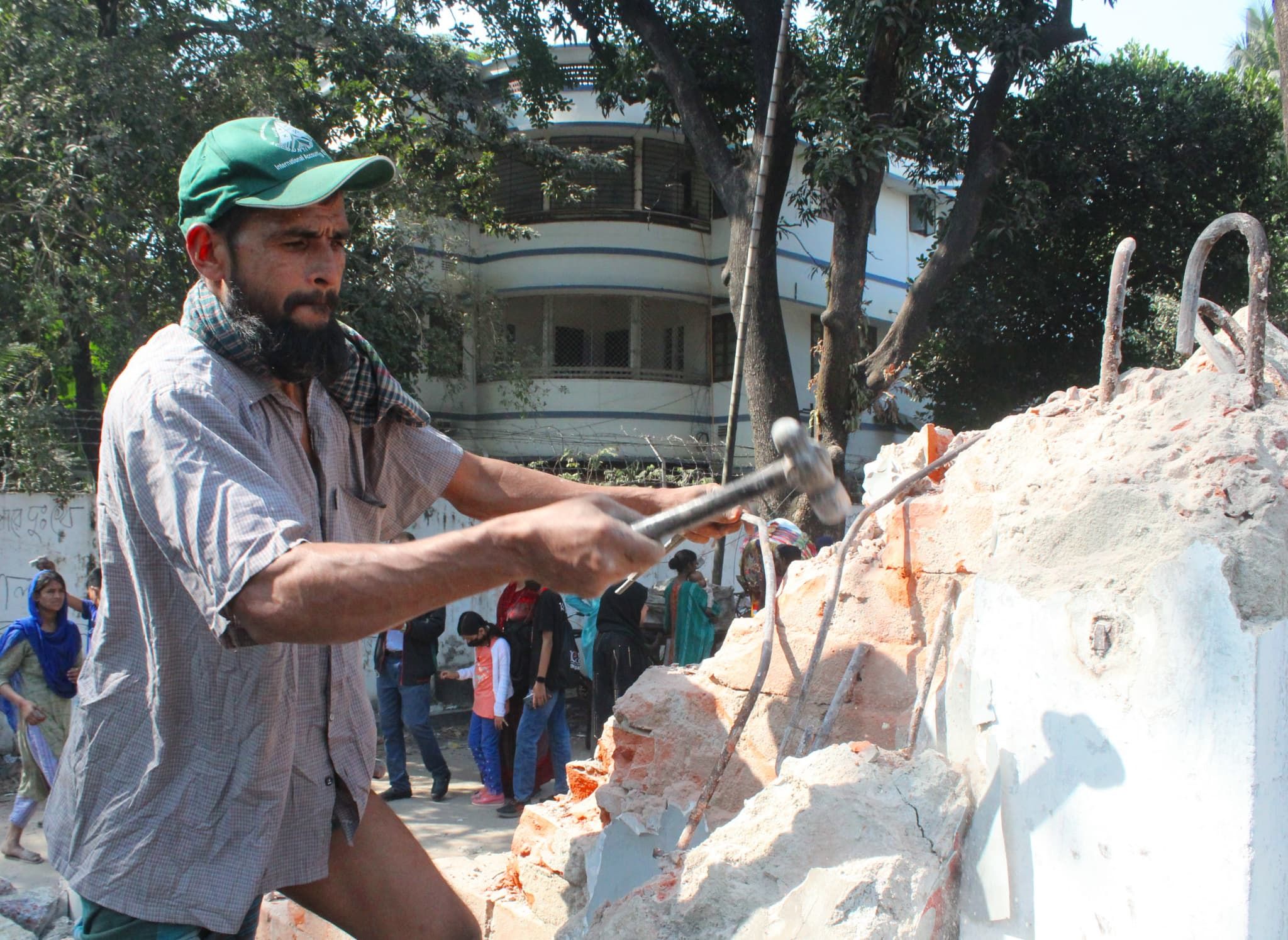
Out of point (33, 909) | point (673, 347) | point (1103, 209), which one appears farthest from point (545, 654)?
point (673, 347)

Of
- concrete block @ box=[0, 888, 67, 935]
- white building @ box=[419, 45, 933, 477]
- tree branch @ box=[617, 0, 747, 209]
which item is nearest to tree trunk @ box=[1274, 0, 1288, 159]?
tree branch @ box=[617, 0, 747, 209]

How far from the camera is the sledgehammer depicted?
1.59 metres

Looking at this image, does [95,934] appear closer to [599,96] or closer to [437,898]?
[437,898]

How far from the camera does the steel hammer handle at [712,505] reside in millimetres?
1554

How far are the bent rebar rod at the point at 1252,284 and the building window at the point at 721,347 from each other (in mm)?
12663

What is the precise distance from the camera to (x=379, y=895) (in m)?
1.98

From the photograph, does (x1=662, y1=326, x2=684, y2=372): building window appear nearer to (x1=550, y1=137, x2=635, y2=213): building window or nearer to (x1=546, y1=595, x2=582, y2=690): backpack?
(x1=550, y1=137, x2=635, y2=213): building window

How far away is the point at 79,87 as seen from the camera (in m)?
7.02

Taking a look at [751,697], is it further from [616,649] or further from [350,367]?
[616,649]

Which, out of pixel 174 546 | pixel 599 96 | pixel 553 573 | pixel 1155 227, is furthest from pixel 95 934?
pixel 1155 227

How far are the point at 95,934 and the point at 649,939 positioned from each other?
92 cm

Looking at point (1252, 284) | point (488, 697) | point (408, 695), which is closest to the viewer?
point (1252, 284)

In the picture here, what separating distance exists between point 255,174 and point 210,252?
0.18 m

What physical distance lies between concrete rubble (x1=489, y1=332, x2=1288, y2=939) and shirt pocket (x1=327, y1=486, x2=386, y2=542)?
0.87 metres
